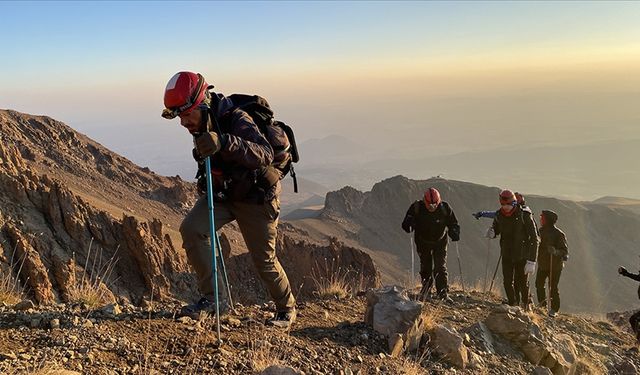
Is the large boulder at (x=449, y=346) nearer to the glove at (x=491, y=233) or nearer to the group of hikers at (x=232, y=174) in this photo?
the group of hikers at (x=232, y=174)

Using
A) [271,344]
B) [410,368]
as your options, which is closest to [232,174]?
[271,344]

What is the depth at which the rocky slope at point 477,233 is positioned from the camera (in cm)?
4991

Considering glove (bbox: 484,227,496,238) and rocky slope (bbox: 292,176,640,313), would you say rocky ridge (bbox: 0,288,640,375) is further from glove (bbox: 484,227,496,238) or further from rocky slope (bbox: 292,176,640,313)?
rocky slope (bbox: 292,176,640,313)

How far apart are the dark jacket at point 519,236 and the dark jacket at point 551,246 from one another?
184cm

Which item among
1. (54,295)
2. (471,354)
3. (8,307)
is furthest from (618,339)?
(54,295)

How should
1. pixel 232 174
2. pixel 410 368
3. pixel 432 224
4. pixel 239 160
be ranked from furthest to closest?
pixel 432 224
pixel 410 368
pixel 232 174
pixel 239 160

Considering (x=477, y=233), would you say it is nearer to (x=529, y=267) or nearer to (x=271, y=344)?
(x=529, y=267)

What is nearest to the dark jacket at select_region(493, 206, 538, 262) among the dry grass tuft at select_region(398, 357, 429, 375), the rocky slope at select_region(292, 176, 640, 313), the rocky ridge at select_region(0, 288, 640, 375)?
the rocky ridge at select_region(0, 288, 640, 375)

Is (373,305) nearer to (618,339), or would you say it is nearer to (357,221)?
(618,339)

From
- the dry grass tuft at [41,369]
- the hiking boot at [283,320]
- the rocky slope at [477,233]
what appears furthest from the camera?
the rocky slope at [477,233]

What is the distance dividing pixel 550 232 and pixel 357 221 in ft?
168

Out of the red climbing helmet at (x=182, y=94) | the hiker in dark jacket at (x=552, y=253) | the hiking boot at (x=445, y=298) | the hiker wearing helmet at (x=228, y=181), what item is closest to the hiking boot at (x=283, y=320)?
the hiker wearing helmet at (x=228, y=181)

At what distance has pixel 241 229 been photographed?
14.0ft

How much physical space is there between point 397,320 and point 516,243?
4.21 m
